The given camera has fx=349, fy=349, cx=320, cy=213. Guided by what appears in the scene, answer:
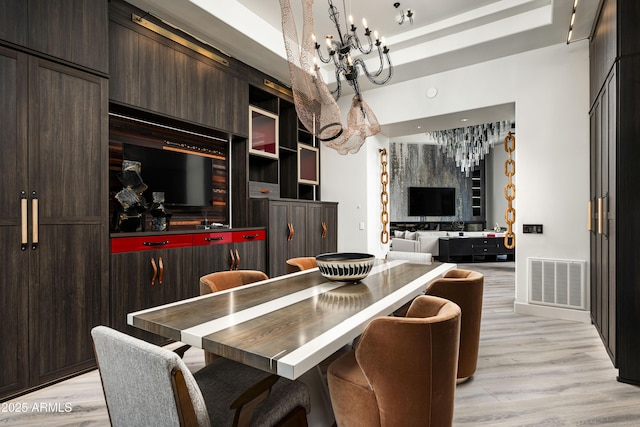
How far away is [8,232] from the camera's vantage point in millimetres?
2041

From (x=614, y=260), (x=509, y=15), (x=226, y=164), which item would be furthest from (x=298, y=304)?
(x=509, y=15)

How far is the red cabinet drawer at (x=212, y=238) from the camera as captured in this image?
3.16 m

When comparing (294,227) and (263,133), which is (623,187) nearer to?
(294,227)

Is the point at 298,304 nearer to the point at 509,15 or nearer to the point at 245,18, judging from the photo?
the point at 245,18

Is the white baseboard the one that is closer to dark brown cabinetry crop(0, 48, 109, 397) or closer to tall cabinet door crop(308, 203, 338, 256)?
tall cabinet door crop(308, 203, 338, 256)

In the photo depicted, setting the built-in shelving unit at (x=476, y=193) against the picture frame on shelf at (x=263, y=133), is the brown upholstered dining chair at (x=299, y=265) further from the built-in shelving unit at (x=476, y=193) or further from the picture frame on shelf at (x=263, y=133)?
the built-in shelving unit at (x=476, y=193)

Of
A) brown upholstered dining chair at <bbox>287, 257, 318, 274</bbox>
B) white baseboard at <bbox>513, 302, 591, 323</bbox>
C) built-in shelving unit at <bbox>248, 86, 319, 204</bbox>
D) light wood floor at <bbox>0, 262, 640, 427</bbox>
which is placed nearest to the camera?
light wood floor at <bbox>0, 262, 640, 427</bbox>

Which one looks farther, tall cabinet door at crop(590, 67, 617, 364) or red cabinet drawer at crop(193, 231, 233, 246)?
red cabinet drawer at crop(193, 231, 233, 246)

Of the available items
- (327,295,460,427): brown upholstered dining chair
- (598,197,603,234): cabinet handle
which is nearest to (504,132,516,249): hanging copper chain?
(598,197,603,234): cabinet handle

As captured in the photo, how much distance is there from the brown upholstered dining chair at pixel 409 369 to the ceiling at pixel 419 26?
3.02 metres

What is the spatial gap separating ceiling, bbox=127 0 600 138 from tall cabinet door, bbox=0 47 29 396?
4.22ft

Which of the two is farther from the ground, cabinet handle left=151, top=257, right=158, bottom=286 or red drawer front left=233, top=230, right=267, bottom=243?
red drawer front left=233, top=230, right=267, bottom=243

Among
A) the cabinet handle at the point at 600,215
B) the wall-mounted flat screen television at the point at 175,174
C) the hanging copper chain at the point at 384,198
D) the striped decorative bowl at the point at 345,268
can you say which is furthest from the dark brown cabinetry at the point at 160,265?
the cabinet handle at the point at 600,215

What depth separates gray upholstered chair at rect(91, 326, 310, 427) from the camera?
0.86 metres
